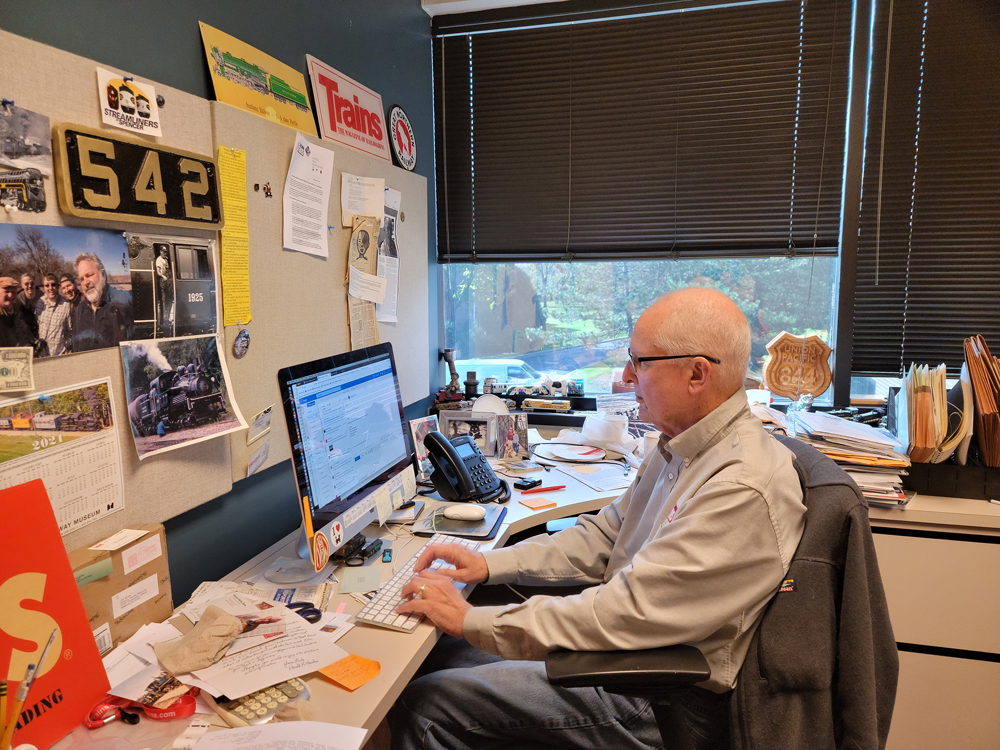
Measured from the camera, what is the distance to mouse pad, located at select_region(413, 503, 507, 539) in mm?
1564

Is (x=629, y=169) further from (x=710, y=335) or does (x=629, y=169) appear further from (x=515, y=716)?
(x=515, y=716)

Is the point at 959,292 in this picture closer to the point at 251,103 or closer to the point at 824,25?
the point at 824,25

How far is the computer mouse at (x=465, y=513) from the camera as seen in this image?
5.27ft

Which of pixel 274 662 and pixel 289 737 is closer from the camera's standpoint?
pixel 289 737

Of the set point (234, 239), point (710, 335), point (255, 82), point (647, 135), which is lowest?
point (710, 335)

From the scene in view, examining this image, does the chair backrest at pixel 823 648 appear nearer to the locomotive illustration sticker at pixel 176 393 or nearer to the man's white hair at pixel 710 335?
the man's white hair at pixel 710 335

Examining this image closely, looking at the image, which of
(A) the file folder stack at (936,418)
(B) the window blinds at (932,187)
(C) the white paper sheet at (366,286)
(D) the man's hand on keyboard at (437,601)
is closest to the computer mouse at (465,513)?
(D) the man's hand on keyboard at (437,601)

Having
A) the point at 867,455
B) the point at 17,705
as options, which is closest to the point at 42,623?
the point at 17,705

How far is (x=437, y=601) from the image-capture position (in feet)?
3.93

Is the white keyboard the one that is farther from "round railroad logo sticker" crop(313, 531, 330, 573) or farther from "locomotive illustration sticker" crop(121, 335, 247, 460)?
"locomotive illustration sticker" crop(121, 335, 247, 460)

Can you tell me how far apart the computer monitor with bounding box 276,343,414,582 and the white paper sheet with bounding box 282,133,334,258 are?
15.6 inches

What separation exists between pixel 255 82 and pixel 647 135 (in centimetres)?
167

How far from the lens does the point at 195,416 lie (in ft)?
4.32

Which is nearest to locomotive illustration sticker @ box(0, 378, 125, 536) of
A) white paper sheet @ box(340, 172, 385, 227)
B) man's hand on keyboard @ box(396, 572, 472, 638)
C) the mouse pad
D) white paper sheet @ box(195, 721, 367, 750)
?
white paper sheet @ box(195, 721, 367, 750)
